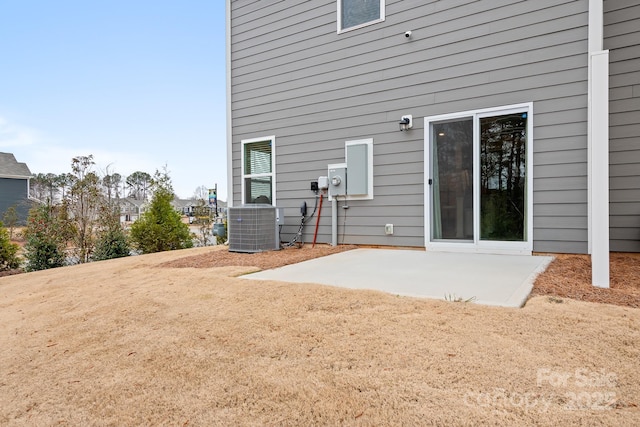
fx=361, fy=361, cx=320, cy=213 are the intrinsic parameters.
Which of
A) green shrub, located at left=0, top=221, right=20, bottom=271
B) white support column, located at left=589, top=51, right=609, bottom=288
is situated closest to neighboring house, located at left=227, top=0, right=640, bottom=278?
white support column, located at left=589, top=51, right=609, bottom=288

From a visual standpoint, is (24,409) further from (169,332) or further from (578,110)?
(578,110)

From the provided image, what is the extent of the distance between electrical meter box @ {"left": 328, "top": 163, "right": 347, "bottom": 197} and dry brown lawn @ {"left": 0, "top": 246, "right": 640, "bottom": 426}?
9.34 feet

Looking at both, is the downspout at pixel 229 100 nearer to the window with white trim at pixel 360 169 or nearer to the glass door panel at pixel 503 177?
the window with white trim at pixel 360 169

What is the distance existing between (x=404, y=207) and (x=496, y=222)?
1148 mm

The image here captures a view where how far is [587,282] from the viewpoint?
2768 millimetres

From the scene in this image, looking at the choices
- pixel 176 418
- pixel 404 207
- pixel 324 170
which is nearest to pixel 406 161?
pixel 404 207

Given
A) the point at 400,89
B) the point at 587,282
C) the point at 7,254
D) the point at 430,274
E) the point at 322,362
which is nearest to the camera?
the point at 322,362

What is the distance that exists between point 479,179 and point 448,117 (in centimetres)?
89

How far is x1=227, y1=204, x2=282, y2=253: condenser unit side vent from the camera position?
5168 millimetres

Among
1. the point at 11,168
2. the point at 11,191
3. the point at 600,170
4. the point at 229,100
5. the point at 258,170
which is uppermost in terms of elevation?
the point at 11,168

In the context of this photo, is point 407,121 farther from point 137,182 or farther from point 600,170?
point 137,182

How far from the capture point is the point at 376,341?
1.74 m

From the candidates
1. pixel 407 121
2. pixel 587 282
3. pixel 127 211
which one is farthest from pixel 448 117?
pixel 127 211

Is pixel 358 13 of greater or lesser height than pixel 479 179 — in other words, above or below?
above
